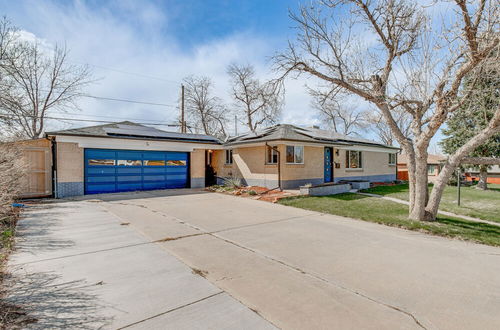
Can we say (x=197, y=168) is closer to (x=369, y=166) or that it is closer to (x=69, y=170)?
(x=69, y=170)

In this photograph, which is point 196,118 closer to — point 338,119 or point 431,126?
point 338,119

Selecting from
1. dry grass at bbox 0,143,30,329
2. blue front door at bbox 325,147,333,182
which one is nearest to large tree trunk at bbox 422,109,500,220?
dry grass at bbox 0,143,30,329

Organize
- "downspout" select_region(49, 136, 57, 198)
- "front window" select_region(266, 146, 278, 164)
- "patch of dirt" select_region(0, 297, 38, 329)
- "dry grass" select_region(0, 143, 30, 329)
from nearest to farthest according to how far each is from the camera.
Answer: "patch of dirt" select_region(0, 297, 38, 329) < "dry grass" select_region(0, 143, 30, 329) < "downspout" select_region(49, 136, 57, 198) < "front window" select_region(266, 146, 278, 164)

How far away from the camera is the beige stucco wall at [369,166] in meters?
18.1

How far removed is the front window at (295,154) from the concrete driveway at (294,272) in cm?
741

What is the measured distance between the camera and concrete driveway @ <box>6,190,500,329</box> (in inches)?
109

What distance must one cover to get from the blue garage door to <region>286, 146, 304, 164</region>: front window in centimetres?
667

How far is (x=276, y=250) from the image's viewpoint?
16.2 feet

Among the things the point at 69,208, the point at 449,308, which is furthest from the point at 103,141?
the point at 449,308

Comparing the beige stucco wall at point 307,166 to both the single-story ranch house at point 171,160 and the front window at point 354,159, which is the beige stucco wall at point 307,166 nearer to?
the single-story ranch house at point 171,160

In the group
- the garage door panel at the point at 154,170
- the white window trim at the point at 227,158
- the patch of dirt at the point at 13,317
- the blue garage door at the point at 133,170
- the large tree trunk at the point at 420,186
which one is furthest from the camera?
the white window trim at the point at 227,158

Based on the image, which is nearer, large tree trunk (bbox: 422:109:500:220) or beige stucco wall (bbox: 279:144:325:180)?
large tree trunk (bbox: 422:109:500:220)

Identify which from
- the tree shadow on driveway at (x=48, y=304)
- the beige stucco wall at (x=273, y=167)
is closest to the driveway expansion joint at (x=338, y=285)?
the tree shadow on driveway at (x=48, y=304)

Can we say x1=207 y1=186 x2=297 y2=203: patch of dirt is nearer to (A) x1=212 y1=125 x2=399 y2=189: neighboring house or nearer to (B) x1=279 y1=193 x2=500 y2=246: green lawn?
(B) x1=279 y1=193 x2=500 y2=246: green lawn
